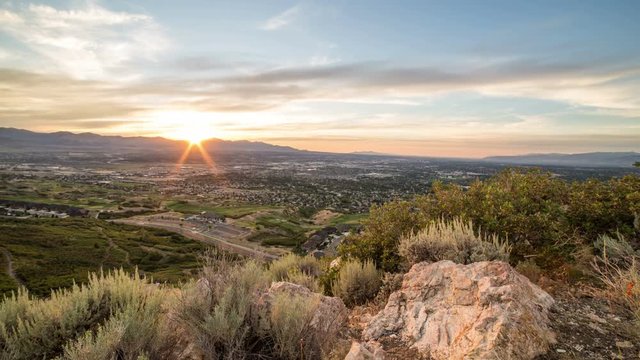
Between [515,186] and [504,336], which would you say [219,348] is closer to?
[504,336]

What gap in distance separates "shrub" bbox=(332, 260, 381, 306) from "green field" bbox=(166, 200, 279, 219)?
8354 centimetres

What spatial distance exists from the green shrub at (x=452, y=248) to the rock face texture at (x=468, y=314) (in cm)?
72

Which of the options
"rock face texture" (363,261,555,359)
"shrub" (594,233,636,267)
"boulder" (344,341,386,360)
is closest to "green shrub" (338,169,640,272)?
"shrub" (594,233,636,267)

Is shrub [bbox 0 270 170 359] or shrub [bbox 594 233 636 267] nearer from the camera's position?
shrub [bbox 0 270 170 359]

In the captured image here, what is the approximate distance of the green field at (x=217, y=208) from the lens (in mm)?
95000

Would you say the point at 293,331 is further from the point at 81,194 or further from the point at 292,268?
the point at 81,194

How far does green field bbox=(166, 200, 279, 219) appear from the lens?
9500cm

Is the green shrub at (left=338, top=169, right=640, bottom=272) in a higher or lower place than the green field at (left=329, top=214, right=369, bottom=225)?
higher

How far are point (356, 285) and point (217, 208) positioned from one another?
97.9m

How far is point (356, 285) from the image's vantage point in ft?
29.8

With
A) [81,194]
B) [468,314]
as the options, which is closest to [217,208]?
[81,194]

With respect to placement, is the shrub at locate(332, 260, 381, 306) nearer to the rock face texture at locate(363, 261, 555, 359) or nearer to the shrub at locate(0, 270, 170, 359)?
the rock face texture at locate(363, 261, 555, 359)

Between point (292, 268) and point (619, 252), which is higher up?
point (619, 252)

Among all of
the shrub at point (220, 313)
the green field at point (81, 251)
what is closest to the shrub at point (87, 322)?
the shrub at point (220, 313)
